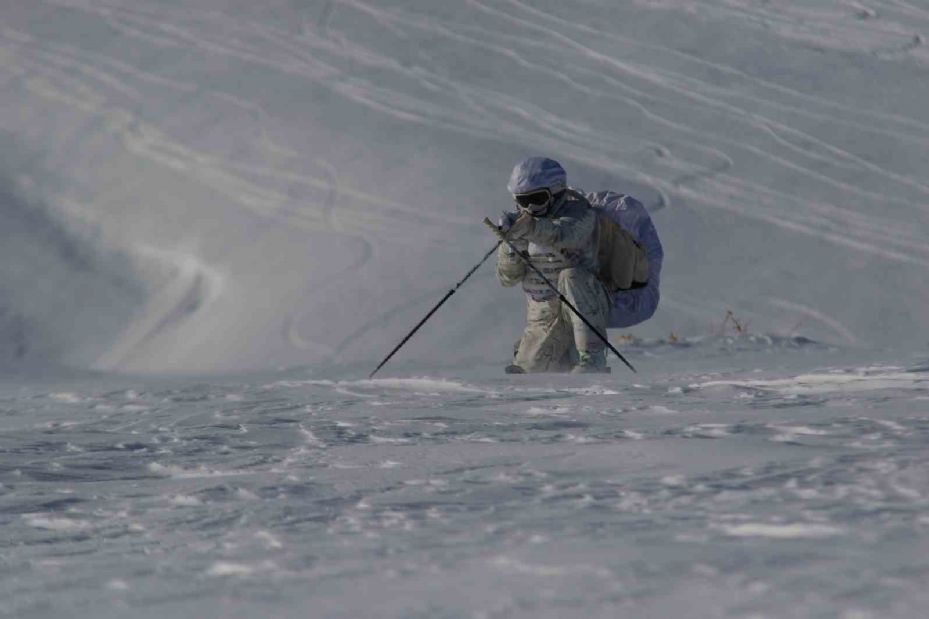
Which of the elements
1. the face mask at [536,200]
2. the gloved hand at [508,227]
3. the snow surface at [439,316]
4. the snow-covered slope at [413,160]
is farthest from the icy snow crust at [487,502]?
the snow-covered slope at [413,160]

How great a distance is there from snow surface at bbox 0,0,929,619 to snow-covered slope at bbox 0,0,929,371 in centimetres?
3

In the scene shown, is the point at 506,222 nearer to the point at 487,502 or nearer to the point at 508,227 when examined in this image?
the point at 508,227

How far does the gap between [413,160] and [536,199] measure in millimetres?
A: 5308

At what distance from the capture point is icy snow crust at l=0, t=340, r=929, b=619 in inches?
108

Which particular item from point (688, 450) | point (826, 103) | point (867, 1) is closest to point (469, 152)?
point (826, 103)

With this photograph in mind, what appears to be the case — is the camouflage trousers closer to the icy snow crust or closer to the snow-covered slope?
the icy snow crust

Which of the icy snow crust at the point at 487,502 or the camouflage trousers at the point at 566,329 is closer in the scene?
the icy snow crust at the point at 487,502

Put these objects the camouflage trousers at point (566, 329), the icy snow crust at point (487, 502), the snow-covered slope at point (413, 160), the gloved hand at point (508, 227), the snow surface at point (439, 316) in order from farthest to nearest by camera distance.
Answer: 1. the snow-covered slope at point (413, 160)
2. the camouflage trousers at point (566, 329)
3. the gloved hand at point (508, 227)
4. the snow surface at point (439, 316)
5. the icy snow crust at point (487, 502)

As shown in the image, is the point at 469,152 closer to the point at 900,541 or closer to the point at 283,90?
the point at 283,90

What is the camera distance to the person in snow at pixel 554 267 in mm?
6480

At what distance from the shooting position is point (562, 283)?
22.1 feet

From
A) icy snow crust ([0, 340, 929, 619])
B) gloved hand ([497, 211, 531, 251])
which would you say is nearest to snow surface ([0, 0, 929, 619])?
icy snow crust ([0, 340, 929, 619])

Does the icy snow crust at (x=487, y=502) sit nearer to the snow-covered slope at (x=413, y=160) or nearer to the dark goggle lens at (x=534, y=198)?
the dark goggle lens at (x=534, y=198)

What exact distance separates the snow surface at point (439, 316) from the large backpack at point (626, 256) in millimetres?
296
